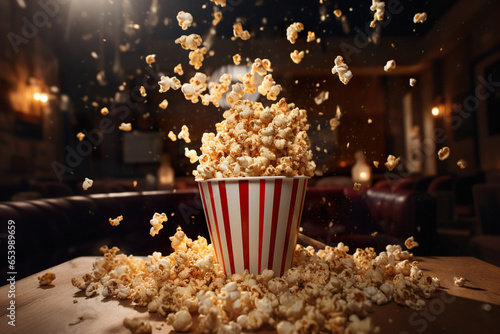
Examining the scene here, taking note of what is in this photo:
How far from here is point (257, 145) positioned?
22.5 inches

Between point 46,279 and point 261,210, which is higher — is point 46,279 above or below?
below

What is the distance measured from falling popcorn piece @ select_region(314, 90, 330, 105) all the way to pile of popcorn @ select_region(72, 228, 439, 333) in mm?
660

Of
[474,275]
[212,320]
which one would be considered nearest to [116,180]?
[212,320]

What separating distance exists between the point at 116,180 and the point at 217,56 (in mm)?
672

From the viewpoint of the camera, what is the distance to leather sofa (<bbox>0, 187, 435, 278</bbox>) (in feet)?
3.66

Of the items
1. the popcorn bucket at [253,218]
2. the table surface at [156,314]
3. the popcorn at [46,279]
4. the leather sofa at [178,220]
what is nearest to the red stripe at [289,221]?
the popcorn bucket at [253,218]

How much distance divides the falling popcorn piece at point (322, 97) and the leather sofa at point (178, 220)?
1.05 ft

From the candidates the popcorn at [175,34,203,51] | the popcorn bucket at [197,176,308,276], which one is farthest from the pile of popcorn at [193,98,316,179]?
the popcorn at [175,34,203,51]

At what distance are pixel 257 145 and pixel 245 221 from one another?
132 mm

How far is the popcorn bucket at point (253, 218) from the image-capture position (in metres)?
0.53

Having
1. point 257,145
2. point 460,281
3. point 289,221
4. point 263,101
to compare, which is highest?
point 263,101

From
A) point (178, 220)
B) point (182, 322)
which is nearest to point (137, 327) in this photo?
point (182, 322)

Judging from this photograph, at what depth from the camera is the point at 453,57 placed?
4.66 ft

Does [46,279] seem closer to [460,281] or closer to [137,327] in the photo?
[137,327]
